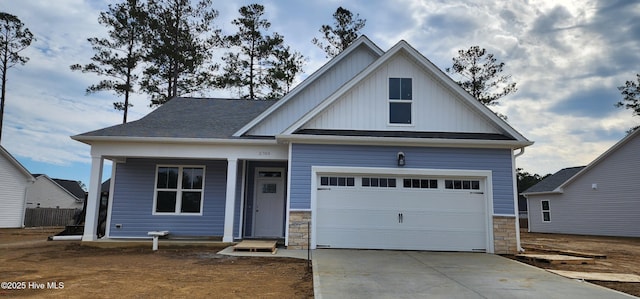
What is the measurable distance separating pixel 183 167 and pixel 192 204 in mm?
1222

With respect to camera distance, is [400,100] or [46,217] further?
[46,217]

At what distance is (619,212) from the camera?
1917 centimetres

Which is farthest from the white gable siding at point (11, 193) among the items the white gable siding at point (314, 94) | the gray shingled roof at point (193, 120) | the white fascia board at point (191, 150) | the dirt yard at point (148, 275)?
the white gable siding at point (314, 94)

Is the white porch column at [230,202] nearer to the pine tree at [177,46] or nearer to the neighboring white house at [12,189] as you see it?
the pine tree at [177,46]

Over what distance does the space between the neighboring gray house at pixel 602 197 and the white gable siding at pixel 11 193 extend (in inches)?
1231

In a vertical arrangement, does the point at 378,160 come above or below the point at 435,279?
above

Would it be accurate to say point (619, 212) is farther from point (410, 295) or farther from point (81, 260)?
point (81, 260)

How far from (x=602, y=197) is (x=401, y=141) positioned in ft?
51.4

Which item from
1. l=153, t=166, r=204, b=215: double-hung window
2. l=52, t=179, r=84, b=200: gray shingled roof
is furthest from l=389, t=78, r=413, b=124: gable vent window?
l=52, t=179, r=84, b=200: gray shingled roof

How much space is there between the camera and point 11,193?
22.6 m

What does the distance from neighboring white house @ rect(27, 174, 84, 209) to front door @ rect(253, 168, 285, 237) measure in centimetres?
2903

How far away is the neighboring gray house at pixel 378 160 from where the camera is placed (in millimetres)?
10469

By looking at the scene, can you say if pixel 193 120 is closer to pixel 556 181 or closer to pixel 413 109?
pixel 413 109

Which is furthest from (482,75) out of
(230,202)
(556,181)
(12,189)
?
(12,189)
